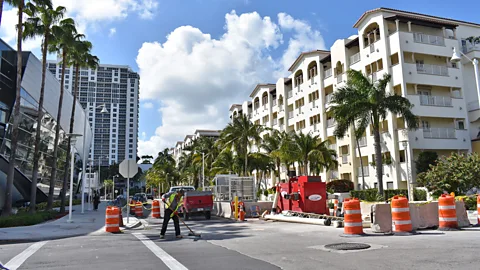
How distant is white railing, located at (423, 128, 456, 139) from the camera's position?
3562 centimetres

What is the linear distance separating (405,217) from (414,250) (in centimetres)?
387

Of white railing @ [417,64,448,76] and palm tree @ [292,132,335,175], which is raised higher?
white railing @ [417,64,448,76]

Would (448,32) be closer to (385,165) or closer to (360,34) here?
(360,34)

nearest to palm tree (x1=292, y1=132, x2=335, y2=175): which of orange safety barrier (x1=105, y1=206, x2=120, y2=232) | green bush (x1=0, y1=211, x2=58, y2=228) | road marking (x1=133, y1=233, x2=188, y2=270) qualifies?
green bush (x1=0, y1=211, x2=58, y2=228)

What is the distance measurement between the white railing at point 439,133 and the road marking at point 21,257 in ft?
107

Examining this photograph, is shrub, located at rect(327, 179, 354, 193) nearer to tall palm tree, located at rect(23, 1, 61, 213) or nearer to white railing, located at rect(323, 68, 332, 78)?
white railing, located at rect(323, 68, 332, 78)

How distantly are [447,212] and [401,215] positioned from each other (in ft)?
5.81

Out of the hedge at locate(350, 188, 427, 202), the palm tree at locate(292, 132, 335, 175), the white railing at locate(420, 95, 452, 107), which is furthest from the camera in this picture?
the palm tree at locate(292, 132, 335, 175)

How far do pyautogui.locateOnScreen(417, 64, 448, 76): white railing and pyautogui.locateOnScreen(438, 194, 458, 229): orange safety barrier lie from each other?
84.8ft

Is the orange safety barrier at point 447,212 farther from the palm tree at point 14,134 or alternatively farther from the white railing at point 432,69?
the white railing at point 432,69

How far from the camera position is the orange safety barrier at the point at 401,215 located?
42.3ft

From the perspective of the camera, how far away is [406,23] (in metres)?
37.8

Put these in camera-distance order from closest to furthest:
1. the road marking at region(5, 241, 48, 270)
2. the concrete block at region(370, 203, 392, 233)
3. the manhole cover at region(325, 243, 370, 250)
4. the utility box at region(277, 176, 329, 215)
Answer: the road marking at region(5, 241, 48, 270)
the manhole cover at region(325, 243, 370, 250)
the concrete block at region(370, 203, 392, 233)
the utility box at region(277, 176, 329, 215)

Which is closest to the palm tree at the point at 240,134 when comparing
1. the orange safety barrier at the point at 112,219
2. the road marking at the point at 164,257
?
the orange safety barrier at the point at 112,219
